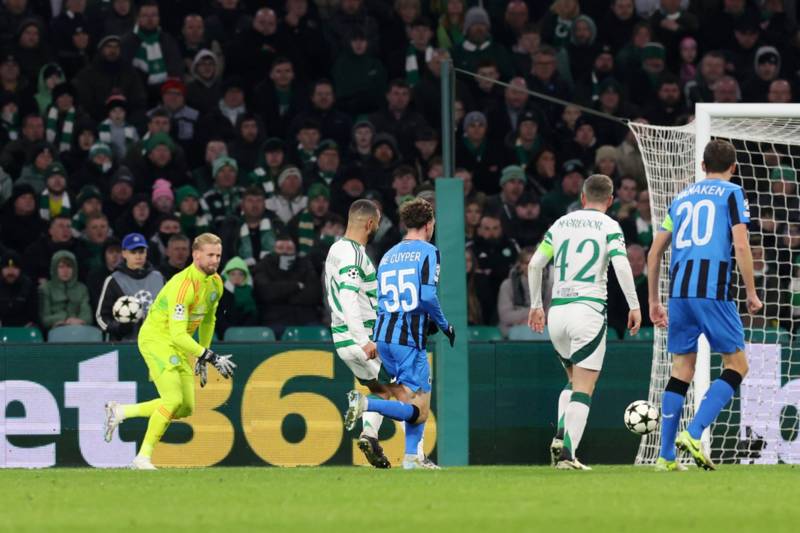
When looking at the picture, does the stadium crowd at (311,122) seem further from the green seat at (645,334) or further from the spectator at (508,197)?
the green seat at (645,334)

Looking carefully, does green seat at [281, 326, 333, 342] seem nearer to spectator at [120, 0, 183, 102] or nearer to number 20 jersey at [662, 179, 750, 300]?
spectator at [120, 0, 183, 102]

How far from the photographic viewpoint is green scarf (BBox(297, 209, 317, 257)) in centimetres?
A: 1545

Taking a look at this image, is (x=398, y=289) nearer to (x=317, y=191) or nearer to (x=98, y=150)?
(x=317, y=191)

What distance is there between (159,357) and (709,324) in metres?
4.10

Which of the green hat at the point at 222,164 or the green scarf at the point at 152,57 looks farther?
the green scarf at the point at 152,57

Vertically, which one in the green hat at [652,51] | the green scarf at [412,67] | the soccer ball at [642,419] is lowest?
the soccer ball at [642,419]

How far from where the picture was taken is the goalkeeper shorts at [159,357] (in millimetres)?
11531

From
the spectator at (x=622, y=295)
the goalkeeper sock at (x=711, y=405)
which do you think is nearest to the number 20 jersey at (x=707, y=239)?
the goalkeeper sock at (x=711, y=405)

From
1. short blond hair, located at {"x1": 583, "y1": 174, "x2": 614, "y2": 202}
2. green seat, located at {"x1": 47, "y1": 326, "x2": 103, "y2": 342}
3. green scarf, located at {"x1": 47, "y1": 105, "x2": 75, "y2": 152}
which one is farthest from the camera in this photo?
green scarf, located at {"x1": 47, "y1": 105, "x2": 75, "y2": 152}

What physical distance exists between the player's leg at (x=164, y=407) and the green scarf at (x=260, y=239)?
13.0ft

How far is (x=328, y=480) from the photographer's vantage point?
9531mm

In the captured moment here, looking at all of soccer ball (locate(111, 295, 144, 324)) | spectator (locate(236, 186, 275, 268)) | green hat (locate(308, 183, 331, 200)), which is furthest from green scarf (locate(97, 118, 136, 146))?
soccer ball (locate(111, 295, 144, 324))

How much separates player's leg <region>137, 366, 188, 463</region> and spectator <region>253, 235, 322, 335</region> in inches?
128

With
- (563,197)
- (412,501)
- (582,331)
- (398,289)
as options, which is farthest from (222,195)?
(412,501)
